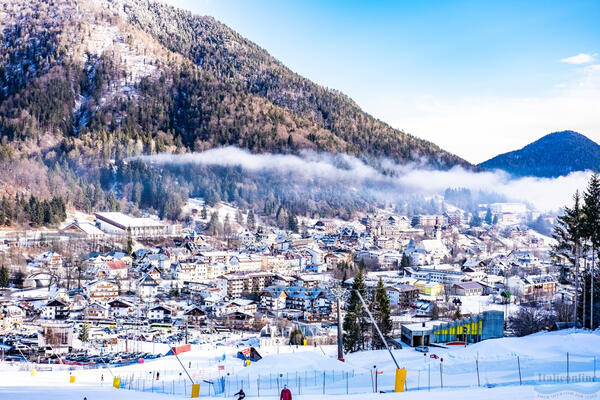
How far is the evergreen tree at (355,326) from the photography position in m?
21.1

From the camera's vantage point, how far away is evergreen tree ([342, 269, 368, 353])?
69.4 ft

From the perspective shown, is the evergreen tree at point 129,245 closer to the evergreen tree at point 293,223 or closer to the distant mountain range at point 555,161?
the evergreen tree at point 293,223

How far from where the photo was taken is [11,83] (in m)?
91.6

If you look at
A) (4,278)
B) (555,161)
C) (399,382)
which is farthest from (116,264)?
(555,161)

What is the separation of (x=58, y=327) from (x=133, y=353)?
16.6 feet

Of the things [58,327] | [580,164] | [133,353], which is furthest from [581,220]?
[580,164]

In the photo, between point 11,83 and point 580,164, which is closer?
point 11,83

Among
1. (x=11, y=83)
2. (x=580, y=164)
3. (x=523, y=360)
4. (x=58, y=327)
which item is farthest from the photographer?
(x=580, y=164)

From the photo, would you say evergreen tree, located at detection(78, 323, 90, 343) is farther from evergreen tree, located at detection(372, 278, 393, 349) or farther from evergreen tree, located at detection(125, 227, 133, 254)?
evergreen tree, located at detection(125, 227, 133, 254)

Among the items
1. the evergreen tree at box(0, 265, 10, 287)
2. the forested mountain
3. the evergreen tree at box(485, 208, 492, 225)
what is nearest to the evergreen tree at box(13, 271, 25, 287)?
the evergreen tree at box(0, 265, 10, 287)

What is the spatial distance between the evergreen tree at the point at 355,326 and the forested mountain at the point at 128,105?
49.3 metres

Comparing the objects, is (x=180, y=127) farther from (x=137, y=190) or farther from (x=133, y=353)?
(x=133, y=353)

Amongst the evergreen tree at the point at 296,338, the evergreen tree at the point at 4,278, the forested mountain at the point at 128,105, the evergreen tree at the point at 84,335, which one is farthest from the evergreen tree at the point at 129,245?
the evergreen tree at the point at 296,338

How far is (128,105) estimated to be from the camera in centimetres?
9150
